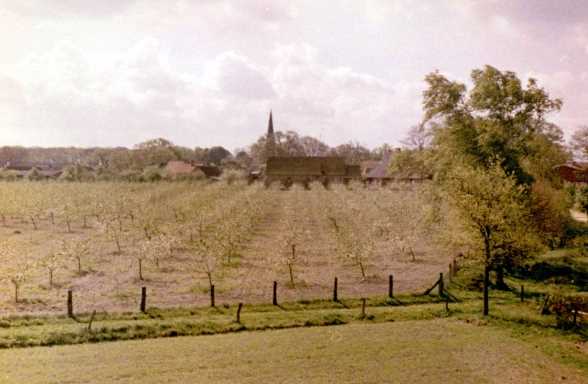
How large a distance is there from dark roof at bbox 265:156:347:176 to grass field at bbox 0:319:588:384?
9889 centimetres

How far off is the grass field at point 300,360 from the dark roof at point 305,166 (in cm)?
9889

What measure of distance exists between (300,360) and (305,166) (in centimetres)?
10360

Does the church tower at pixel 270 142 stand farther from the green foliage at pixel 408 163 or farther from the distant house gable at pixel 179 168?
the green foliage at pixel 408 163

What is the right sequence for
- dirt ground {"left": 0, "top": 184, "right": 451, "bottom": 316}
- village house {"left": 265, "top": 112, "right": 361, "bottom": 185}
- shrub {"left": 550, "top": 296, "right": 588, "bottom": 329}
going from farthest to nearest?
village house {"left": 265, "top": 112, "right": 361, "bottom": 185} < dirt ground {"left": 0, "top": 184, "right": 451, "bottom": 316} < shrub {"left": 550, "top": 296, "right": 588, "bottom": 329}

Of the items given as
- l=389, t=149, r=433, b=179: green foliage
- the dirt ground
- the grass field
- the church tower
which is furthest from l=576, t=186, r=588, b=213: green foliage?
the church tower

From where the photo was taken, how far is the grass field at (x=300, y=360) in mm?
16016

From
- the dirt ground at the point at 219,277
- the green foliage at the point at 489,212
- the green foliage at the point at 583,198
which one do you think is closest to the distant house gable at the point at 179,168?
the dirt ground at the point at 219,277

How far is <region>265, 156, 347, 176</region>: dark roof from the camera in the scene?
11919 centimetres

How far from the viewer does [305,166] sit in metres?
121

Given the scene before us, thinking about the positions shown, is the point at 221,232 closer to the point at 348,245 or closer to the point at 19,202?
the point at 348,245

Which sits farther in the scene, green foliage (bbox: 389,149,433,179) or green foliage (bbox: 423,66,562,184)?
green foliage (bbox: 389,149,433,179)

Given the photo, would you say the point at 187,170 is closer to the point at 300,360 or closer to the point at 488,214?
the point at 488,214

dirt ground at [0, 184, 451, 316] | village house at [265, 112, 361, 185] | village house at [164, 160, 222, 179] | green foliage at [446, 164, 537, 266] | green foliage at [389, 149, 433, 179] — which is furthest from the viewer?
village house at [265, 112, 361, 185]

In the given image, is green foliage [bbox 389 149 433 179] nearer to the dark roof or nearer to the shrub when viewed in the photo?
the shrub
